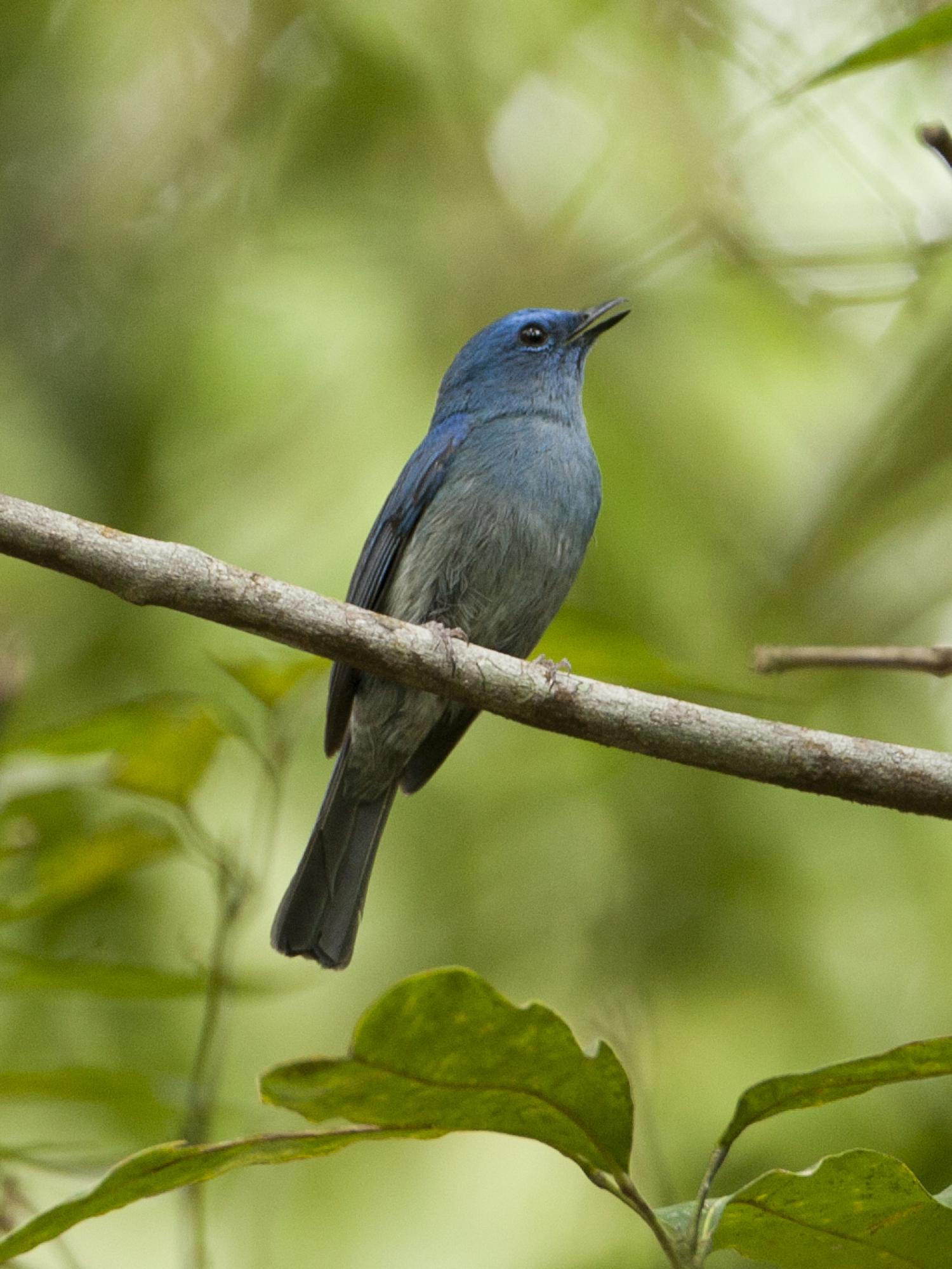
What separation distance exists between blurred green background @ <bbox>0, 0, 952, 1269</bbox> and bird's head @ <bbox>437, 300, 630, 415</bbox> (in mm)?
740

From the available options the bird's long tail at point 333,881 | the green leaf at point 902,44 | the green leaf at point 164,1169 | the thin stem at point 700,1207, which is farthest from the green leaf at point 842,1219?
the bird's long tail at point 333,881

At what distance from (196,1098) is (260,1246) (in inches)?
78.2

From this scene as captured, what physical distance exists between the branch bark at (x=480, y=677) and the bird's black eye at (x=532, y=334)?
213cm

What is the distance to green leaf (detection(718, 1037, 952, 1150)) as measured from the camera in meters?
1.60

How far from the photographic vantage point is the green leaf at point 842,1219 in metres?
1.58

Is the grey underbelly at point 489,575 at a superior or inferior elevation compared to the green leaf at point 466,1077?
superior

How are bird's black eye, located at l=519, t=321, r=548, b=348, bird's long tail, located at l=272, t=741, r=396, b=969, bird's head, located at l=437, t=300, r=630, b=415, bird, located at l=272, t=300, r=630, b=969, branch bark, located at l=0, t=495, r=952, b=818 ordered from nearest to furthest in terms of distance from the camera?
1. branch bark, located at l=0, t=495, r=952, b=818
2. bird's long tail, located at l=272, t=741, r=396, b=969
3. bird, located at l=272, t=300, r=630, b=969
4. bird's head, located at l=437, t=300, r=630, b=415
5. bird's black eye, located at l=519, t=321, r=548, b=348

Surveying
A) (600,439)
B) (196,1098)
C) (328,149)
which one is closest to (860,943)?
(600,439)

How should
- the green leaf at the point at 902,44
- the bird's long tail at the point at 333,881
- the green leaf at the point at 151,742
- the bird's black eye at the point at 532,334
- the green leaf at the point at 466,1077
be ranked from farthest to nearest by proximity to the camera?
the bird's black eye at the point at 532,334
the bird's long tail at the point at 333,881
the green leaf at the point at 151,742
the green leaf at the point at 902,44
the green leaf at the point at 466,1077

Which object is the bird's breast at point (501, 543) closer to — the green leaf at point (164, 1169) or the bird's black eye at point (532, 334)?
the bird's black eye at point (532, 334)

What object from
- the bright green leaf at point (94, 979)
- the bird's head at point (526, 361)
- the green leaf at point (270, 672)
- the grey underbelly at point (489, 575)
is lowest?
the bright green leaf at point (94, 979)

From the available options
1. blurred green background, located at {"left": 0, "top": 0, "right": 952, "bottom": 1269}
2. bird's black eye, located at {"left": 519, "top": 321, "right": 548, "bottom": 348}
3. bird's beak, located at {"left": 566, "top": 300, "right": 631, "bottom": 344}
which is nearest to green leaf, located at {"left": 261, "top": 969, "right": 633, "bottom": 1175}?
blurred green background, located at {"left": 0, "top": 0, "right": 952, "bottom": 1269}

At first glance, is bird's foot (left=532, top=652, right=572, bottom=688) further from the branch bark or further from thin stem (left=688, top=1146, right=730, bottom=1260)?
thin stem (left=688, top=1146, right=730, bottom=1260)

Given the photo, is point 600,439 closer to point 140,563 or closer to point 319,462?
point 319,462
